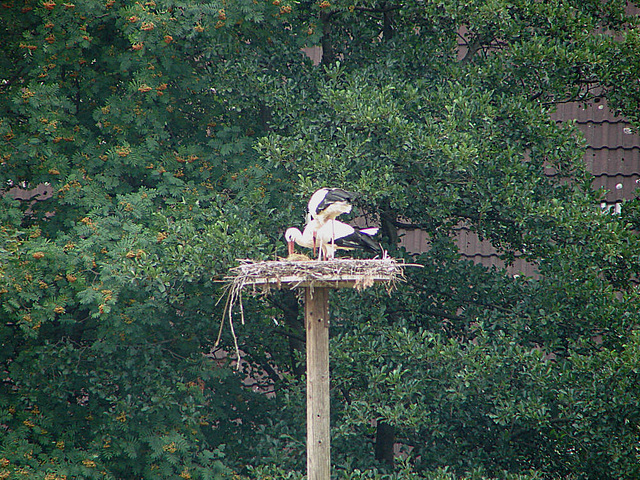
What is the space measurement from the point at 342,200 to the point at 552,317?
9.31 feet

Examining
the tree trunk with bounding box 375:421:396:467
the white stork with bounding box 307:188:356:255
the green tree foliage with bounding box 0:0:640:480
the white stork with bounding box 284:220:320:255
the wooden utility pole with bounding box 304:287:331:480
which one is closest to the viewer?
the wooden utility pole with bounding box 304:287:331:480

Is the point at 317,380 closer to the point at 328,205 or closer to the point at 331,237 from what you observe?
the point at 331,237

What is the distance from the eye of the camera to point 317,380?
5.19m

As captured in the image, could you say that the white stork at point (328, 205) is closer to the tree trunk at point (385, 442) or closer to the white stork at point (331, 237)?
the white stork at point (331, 237)

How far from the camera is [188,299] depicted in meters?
7.43

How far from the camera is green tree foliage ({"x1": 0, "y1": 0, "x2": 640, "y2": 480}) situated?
6.62 m

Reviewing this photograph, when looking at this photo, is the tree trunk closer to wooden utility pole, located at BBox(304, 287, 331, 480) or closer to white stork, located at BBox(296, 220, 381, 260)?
wooden utility pole, located at BBox(304, 287, 331, 480)

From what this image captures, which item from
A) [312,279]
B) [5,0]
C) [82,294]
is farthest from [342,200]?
[5,0]

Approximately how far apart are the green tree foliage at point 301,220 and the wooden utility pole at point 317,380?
1361 millimetres

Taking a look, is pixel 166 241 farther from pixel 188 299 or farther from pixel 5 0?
pixel 5 0

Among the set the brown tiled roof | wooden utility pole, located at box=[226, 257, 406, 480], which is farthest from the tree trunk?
the brown tiled roof

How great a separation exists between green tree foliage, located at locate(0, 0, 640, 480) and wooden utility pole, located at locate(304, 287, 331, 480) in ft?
4.46

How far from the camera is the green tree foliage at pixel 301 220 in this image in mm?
6625

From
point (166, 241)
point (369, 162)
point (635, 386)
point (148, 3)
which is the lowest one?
point (635, 386)
